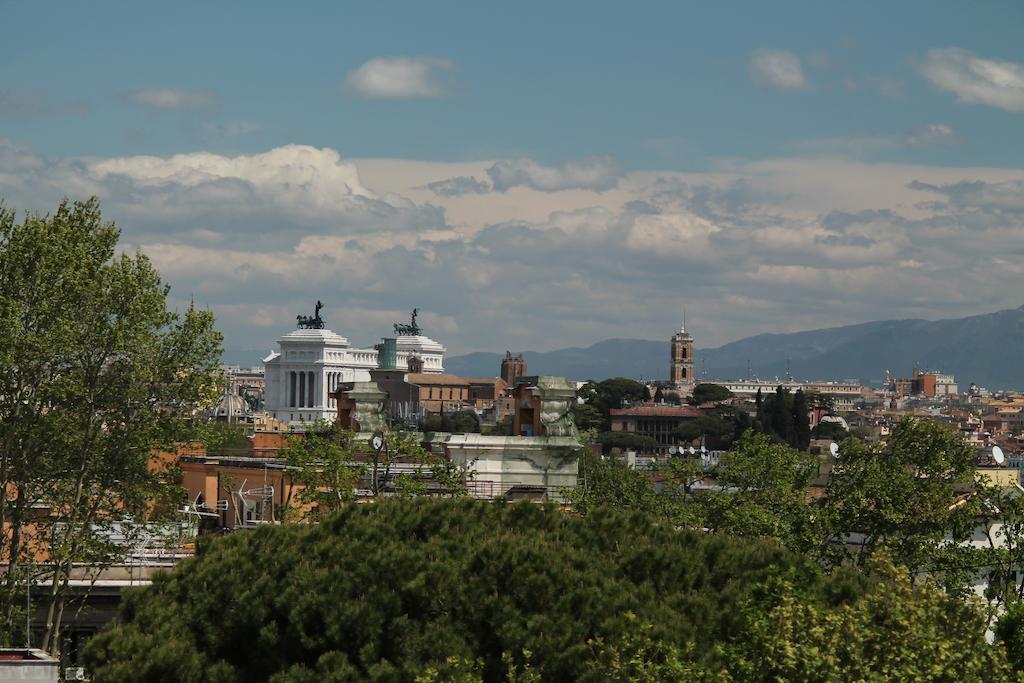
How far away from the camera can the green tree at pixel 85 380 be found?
32156 mm

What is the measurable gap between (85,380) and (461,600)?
13302 mm

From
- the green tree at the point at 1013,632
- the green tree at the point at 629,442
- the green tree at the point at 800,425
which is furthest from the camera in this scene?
the green tree at the point at 629,442

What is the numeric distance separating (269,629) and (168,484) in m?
12.0

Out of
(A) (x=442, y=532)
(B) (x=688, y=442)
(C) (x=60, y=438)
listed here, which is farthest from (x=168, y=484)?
(B) (x=688, y=442)

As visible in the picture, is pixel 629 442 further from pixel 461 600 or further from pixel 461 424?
pixel 461 600

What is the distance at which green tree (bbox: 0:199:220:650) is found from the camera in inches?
1266

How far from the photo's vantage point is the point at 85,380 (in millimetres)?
33250

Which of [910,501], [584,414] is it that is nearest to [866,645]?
[910,501]

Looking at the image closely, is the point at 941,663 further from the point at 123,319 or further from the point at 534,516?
the point at 123,319

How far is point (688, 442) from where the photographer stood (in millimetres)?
194250

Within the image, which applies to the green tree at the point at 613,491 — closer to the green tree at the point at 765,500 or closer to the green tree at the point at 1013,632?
the green tree at the point at 765,500

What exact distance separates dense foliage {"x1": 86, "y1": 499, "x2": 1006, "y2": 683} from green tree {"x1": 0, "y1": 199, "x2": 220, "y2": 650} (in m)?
8.70

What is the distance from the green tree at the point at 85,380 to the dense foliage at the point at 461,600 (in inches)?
342

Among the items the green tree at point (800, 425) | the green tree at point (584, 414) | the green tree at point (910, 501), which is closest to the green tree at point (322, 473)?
the green tree at point (584, 414)
